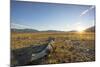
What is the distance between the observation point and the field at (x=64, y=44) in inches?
107

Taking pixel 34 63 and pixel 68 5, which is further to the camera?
pixel 68 5

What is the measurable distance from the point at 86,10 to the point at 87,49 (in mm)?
601

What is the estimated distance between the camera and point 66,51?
291 cm

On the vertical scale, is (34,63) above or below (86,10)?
below

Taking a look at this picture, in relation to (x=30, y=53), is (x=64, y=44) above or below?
above

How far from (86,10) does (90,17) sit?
5.1 inches

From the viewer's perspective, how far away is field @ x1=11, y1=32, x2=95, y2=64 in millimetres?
2727

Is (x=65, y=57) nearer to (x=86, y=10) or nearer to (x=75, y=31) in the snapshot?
(x=75, y=31)

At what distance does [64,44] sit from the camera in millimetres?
2906

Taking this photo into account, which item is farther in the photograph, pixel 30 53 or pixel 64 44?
pixel 64 44
